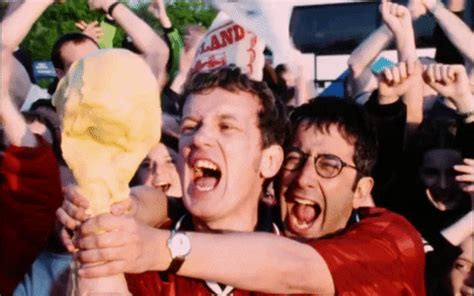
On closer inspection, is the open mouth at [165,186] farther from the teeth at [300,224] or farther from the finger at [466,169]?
the finger at [466,169]

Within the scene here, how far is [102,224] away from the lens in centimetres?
149

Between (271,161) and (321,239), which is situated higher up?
(271,161)

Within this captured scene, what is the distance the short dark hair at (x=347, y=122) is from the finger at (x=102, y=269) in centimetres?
113

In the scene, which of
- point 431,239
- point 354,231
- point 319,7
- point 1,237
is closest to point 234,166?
Result: point 354,231

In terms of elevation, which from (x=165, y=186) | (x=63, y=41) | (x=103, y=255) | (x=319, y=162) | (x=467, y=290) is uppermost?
(x=63, y=41)

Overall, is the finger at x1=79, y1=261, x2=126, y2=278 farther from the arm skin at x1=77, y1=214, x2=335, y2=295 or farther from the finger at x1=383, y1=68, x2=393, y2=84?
the finger at x1=383, y1=68, x2=393, y2=84

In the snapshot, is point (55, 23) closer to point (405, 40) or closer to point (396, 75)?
point (405, 40)

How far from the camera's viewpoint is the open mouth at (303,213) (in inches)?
101

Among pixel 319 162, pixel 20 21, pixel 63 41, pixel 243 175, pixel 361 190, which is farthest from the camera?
pixel 63 41

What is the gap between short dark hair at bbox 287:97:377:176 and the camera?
8.48 feet

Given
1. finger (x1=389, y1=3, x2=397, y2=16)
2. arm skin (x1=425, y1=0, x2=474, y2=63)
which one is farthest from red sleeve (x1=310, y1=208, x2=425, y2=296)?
arm skin (x1=425, y1=0, x2=474, y2=63)

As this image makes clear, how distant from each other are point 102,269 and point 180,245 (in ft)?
0.64

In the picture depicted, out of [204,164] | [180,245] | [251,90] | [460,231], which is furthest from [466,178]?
[180,245]

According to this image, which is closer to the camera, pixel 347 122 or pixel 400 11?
pixel 347 122
